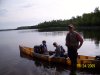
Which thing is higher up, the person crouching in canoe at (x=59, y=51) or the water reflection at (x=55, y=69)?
the person crouching in canoe at (x=59, y=51)

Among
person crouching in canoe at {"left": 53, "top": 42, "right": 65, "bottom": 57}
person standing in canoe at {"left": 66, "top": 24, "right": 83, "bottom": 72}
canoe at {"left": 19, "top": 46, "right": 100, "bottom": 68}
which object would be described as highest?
person standing in canoe at {"left": 66, "top": 24, "right": 83, "bottom": 72}

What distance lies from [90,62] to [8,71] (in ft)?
24.9

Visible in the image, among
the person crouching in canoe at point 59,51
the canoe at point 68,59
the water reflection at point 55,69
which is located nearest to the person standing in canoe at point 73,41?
the water reflection at point 55,69

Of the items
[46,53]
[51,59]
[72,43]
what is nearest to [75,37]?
[72,43]

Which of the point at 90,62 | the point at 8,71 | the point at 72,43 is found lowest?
the point at 8,71

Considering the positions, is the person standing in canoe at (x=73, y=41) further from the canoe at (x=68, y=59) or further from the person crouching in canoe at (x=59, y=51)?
the person crouching in canoe at (x=59, y=51)

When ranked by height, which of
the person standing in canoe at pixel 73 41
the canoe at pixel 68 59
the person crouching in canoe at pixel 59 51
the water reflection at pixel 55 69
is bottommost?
A: the water reflection at pixel 55 69

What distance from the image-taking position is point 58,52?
1788cm

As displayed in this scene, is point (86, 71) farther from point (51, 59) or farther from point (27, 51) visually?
point (27, 51)

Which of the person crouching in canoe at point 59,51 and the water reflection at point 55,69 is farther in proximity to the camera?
the person crouching in canoe at point 59,51

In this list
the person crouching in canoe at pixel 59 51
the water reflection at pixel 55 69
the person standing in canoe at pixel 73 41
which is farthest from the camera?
the person crouching in canoe at pixel 59 51

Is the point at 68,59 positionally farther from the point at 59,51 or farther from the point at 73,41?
the point at 73,41

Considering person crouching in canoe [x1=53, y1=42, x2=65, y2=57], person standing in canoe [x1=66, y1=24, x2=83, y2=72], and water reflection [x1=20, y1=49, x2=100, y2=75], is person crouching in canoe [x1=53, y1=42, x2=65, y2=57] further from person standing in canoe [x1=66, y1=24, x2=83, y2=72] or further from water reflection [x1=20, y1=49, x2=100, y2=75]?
person standing in canoe [x1=66, y1=24, x2=83, y2=72]

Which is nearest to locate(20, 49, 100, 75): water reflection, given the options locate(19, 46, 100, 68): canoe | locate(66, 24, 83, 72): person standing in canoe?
locate(19, 46, 100, 68): canoe
